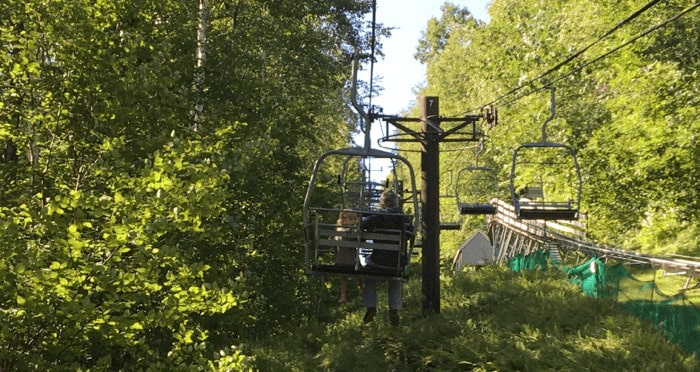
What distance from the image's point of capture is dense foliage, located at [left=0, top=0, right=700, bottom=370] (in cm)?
813

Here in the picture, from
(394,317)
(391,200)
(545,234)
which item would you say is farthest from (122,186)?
(545,234)

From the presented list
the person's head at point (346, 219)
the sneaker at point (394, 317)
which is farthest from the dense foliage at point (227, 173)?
the person's head at point (346, 219)

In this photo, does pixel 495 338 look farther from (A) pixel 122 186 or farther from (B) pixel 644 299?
(A) pixel 122 186

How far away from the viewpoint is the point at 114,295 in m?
7.51

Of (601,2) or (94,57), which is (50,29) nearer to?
(94,57)

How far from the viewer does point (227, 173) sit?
34.7ft

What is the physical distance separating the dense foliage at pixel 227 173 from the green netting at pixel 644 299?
490mm

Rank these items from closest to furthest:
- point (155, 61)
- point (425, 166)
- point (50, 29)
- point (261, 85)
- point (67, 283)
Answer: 1. point (67, 283)
2. point (50, 29)
3. point (155, 61)
4. point (425, 166)
5. point (261, 85)

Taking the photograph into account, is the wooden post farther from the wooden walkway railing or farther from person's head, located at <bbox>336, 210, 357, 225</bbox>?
the wooden walkway railing

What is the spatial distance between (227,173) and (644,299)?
24.6ft

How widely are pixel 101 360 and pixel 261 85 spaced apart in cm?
837

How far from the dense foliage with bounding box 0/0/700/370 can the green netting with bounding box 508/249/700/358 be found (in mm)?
490

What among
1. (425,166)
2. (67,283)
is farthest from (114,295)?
(425,166)

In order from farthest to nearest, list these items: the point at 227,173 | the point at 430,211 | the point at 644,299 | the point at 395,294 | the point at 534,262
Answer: the point at 534,262 < the point at 430,211 < the point at 395,294 < the point at 644,299 < the point at 227,173
